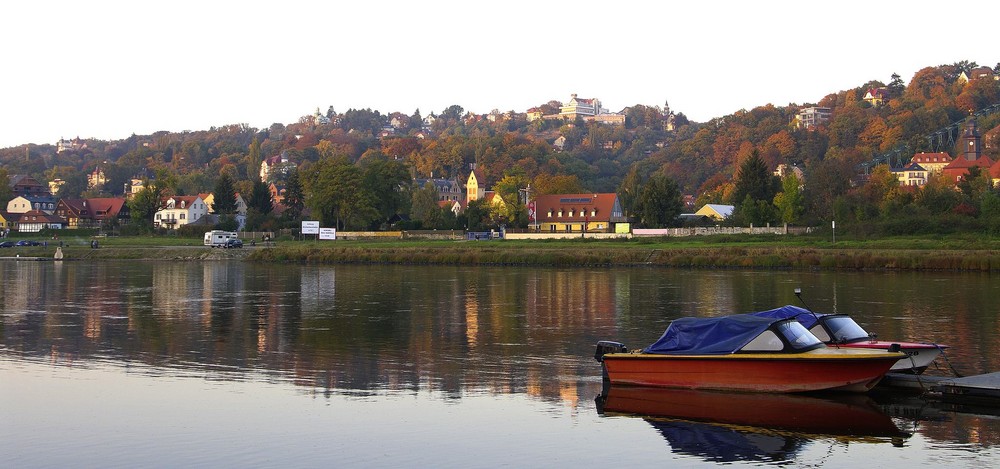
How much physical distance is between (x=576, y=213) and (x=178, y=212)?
193 ft

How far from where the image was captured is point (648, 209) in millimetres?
103625

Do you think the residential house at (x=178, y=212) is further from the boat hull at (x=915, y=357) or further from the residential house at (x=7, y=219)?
the boat hull at (x=915, y=357)

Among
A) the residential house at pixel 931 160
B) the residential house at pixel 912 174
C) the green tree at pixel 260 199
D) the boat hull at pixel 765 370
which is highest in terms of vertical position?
the residential house at pixel 931 160

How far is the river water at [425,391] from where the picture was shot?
60.0ft

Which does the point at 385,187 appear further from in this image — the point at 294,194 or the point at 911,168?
the point at 911,168

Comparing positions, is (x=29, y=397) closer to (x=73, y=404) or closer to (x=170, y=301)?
(x=73, y=404)

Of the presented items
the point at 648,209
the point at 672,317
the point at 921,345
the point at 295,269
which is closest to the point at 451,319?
the point at 672,317

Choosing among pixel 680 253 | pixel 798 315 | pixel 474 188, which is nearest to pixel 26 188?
pixel 474 188

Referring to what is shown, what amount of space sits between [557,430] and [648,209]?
85.2 meters

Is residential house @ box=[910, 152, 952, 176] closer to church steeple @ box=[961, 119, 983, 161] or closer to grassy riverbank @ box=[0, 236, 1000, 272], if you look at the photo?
church steeple @ box=[961, 119, 983, 161]

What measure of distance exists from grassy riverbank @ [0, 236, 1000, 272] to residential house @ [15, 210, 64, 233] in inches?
1665

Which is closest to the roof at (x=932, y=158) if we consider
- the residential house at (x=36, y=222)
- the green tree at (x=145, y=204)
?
the green tree at (x=145, y=204)

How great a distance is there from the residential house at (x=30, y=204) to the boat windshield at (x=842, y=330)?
158046 millimetres

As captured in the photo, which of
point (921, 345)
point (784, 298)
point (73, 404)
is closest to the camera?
point (73, 404)
